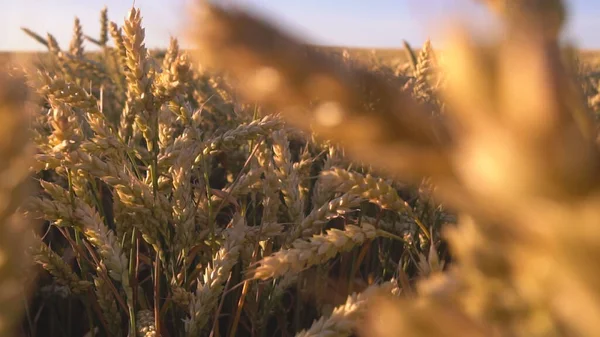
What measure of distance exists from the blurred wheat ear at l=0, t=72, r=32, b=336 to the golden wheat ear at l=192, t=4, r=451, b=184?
18 centimetres

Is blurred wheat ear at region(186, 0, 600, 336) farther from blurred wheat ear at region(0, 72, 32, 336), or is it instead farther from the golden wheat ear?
blurred wheat ear at region(0, 72, 32, 336)

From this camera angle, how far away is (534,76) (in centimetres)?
25

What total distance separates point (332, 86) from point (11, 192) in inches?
10.0

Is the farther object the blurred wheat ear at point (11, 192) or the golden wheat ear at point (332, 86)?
the blurred wheat ear at point (11, 192)

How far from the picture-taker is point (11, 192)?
1.38 feet

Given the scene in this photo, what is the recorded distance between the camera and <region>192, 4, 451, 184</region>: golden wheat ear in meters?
0.31

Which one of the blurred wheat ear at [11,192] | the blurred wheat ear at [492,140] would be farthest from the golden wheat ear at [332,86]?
the blurred wheat ear at [11,192]

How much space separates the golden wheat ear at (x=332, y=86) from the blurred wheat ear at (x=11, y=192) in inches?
7.1

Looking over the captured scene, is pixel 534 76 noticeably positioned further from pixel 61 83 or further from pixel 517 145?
pixel 61 83

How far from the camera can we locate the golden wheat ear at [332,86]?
0.31 m

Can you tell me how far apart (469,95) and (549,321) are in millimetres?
149

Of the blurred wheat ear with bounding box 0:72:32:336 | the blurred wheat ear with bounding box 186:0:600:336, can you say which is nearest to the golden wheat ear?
the blurred wheat ear with bounding box 186:0:600:336

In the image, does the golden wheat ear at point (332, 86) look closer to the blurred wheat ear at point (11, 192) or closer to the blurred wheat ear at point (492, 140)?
the blurred wheat ear at point (492, 140)

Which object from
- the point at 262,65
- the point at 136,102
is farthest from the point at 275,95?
the point at 136,102
